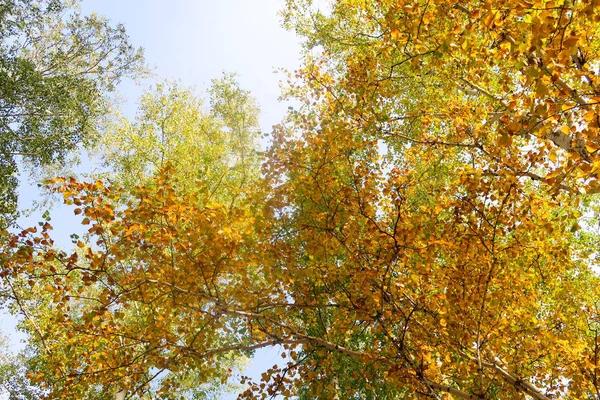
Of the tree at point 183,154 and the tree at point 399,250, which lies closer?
the tree at point 399,250

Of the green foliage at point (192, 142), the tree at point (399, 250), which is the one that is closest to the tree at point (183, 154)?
the green foliage at point (192, 142)

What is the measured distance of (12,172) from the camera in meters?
7.80

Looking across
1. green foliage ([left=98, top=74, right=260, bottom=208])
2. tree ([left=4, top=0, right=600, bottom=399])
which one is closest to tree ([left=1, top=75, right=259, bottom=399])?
green foliage ([left=98, top=74, right=260, bottom=208])

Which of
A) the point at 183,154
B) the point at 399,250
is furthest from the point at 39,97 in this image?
the point at 399,250

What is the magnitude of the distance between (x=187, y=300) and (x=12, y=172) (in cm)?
610

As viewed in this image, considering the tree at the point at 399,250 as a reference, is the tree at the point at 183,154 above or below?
above

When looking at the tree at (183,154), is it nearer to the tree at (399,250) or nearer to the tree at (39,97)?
the tree at (39,97)

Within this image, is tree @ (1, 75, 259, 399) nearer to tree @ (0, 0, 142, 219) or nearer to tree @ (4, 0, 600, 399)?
tree @ (0, 0, 142, 219)

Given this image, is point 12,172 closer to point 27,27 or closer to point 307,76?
point 27,27

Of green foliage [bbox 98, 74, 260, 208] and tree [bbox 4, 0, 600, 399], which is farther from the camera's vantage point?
green foliage [bbox 98, 74, 260, 208]

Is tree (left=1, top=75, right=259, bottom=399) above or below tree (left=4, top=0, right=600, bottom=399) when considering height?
above

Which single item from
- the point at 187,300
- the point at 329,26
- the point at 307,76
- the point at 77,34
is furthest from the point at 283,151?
the point at 77,34

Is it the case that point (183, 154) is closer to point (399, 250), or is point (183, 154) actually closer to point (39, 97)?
point (39, 97)

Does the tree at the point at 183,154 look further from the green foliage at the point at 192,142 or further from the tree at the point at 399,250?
the tree at the point at 399,250
